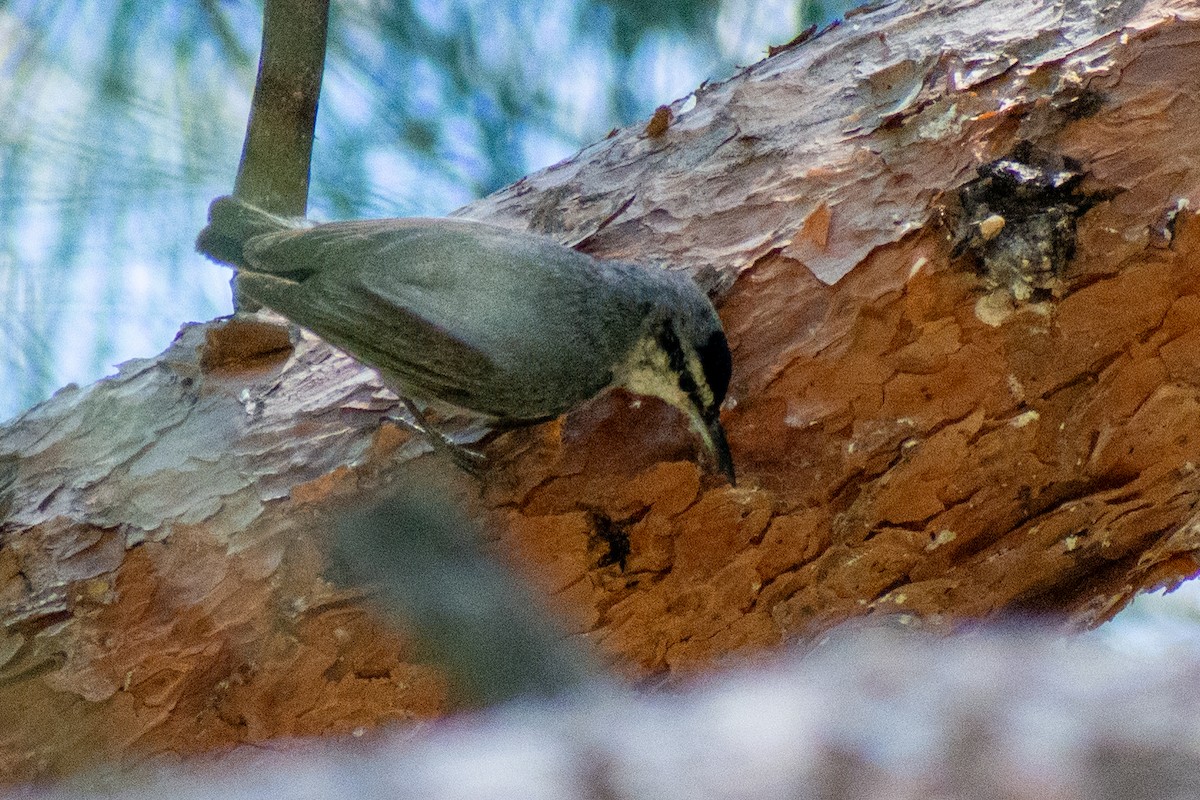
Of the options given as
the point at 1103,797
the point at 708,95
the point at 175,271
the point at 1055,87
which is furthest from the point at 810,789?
the point at 175,271

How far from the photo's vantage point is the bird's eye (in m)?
1.44

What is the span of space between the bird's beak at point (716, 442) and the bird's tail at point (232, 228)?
926 mm

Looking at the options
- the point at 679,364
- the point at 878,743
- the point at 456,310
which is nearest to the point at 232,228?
the point at 456,310

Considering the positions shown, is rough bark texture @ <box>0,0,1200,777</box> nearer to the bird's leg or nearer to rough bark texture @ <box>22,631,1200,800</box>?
the bird's leg

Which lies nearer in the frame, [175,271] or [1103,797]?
[1103,797]

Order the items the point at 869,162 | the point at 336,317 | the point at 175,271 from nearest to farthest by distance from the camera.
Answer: the point at 869,162
the point at 336,317
the point at 175,271

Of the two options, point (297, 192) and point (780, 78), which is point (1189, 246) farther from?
point (297, 192)

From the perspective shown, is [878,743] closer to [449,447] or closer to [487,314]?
[449,447]

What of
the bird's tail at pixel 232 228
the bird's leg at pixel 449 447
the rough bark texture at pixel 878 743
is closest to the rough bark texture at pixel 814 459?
the bird's leg at pixel 449 447

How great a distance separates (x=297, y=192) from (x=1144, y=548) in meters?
1.73

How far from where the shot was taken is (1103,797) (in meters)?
0.37

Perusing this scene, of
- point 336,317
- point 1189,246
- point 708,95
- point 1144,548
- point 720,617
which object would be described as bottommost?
point 1144,548

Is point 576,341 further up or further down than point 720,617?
further up

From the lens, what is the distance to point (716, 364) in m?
1.44
